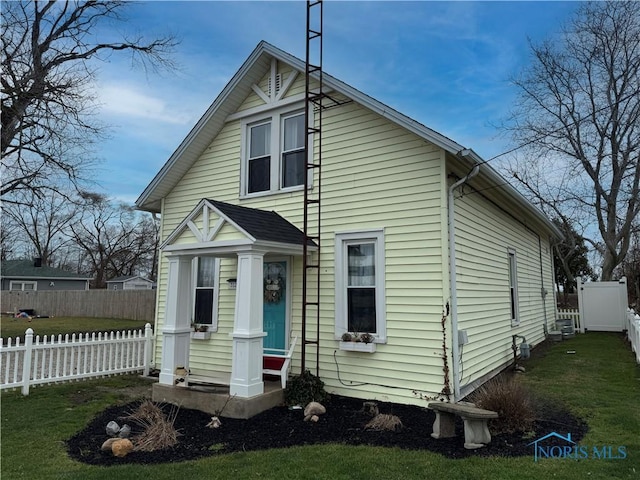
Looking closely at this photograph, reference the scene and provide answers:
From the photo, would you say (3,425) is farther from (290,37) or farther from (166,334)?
(290,37)

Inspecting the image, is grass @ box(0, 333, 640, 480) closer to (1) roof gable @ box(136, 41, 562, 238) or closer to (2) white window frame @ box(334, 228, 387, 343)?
(2) white window frame @ box(334, 228, 387, 343)

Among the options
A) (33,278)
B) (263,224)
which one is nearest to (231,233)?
(263,224)

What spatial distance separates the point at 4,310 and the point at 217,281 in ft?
101

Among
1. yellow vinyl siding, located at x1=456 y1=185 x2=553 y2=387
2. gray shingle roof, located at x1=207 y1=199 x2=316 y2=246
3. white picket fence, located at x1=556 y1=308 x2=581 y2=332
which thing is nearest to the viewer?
gray shingle roof, located at x1=207 y1=199 x2=316 y2=246

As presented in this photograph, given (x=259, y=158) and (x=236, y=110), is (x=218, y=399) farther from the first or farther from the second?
(x=236, y=110)

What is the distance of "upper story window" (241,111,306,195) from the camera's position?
8.61m

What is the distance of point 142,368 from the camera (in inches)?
389

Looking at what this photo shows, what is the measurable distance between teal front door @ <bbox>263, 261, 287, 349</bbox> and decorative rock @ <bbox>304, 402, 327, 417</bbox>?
1802mm

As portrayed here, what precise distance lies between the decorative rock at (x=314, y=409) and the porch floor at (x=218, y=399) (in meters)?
0.63

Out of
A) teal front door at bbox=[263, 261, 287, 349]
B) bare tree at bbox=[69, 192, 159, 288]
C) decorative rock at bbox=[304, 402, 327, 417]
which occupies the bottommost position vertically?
decorative rock at bbox=[304, 402, 327, 417]

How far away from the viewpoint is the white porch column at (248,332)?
648 cm

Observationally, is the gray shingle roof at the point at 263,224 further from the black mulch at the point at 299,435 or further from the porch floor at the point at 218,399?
the black mulch at the point at 299,435

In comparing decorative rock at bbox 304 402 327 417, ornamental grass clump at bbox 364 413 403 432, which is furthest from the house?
ornamental grass clump at bbox 364 413 403 432

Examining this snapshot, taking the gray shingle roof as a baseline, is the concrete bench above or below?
below
